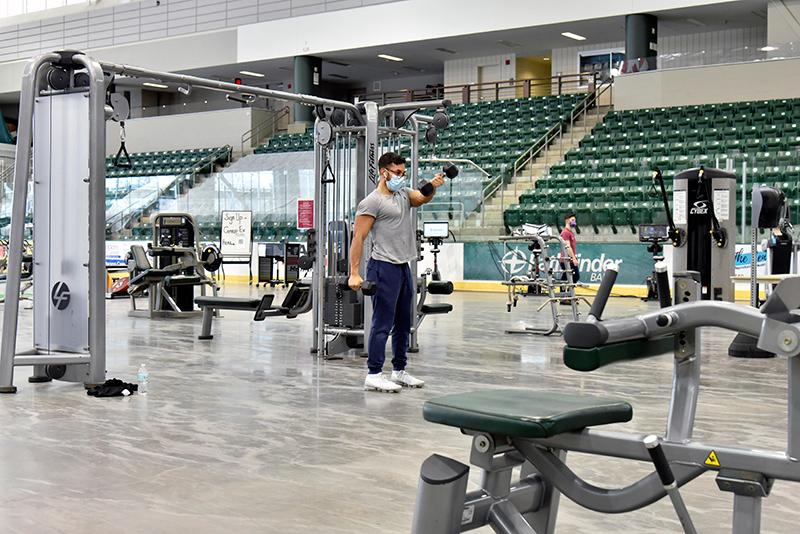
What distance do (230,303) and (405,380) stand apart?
130 inches

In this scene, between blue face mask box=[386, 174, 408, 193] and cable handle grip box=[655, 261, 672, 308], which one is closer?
cable handle grip box=[655, 261, 672, 308]

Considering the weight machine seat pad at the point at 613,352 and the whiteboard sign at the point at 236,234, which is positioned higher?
the whiteboard sign at the point at 236,234

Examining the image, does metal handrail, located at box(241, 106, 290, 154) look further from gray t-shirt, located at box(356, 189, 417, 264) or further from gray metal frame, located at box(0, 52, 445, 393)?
gray t-shirt, located at box(356, 189, 417, 264)

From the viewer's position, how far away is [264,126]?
93.1ft

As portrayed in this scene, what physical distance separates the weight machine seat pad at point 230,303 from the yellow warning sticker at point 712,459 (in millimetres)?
6943

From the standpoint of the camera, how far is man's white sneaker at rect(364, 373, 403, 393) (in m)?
5.91

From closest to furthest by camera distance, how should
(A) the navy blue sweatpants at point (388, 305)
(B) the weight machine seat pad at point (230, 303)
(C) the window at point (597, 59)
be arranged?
(A) the navy blue sweatpants at point (388, 305)
(B) the weight machine seat pad at point (230, 303)
(C) the window at point (597, 59)

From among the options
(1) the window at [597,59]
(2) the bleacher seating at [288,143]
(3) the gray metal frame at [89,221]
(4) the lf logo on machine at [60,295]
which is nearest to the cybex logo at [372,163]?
(3) the gray metal frame at [89,221]

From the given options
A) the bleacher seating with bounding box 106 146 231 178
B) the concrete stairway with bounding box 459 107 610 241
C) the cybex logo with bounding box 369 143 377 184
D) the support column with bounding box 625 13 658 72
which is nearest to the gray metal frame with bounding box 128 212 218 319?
the cybex logo with bounding box 369 143 377 184

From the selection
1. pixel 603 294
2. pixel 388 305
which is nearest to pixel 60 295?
pixel 388 305

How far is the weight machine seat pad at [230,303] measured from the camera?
882cm

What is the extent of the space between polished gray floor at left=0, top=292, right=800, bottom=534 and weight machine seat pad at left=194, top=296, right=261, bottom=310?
0.53 m

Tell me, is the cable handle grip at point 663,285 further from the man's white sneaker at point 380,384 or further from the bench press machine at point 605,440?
the man's white sneaker at point 380,384

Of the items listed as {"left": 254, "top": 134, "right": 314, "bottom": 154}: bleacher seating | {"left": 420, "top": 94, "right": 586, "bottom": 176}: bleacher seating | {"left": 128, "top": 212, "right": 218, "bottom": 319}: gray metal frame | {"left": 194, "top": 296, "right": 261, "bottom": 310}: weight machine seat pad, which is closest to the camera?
{"left": 194, "top": 296, "right": 261, "bottom": 310}: weight machine seat pad
